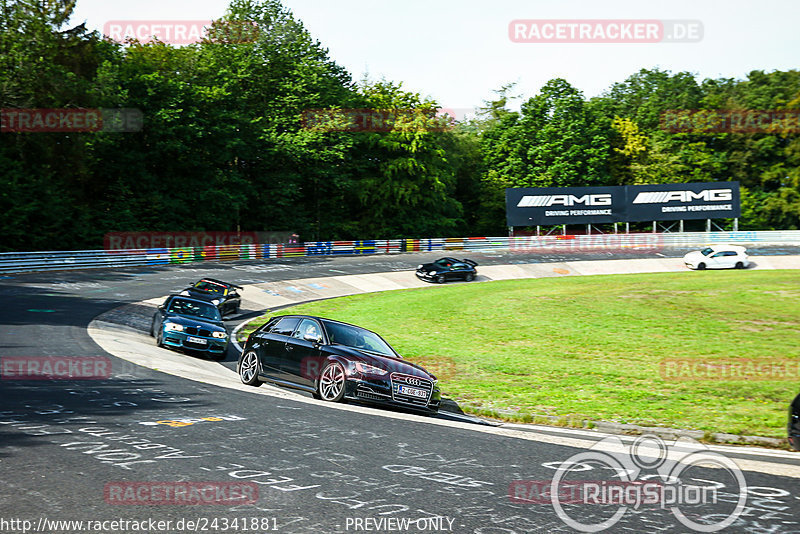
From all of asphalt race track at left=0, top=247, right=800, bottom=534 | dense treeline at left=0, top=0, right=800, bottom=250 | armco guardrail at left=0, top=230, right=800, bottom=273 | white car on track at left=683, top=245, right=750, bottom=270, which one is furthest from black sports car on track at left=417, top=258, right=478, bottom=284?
asphalt race track at left=0, top=247, right=800, bottom=534

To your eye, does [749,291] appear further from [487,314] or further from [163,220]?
[163,220]

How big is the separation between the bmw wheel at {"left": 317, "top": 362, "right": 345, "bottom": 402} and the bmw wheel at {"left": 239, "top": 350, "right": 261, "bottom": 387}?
7.26 ft

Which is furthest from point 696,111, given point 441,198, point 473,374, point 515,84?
point 473,374

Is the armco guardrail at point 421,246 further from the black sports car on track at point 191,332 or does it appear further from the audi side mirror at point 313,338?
the audi side mirror at point 313,338

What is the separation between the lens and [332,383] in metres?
11.9

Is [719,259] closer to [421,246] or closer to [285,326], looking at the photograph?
[421,246]

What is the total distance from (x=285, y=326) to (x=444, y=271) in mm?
29881

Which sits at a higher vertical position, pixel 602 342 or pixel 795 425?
pixel 795 425

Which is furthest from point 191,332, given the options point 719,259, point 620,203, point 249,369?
point 620,203

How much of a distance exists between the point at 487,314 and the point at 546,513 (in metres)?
22.4

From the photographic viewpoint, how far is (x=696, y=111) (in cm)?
8231

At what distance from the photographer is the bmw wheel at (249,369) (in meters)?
13.9

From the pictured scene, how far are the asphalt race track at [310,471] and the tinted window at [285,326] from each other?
215 centimetres

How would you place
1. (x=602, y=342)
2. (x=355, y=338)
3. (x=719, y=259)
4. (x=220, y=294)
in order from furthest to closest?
1. (x=719, y=259)
2. (x=220, y=294)
3. (x=602, y=342)
4. (x=355, y=338)
